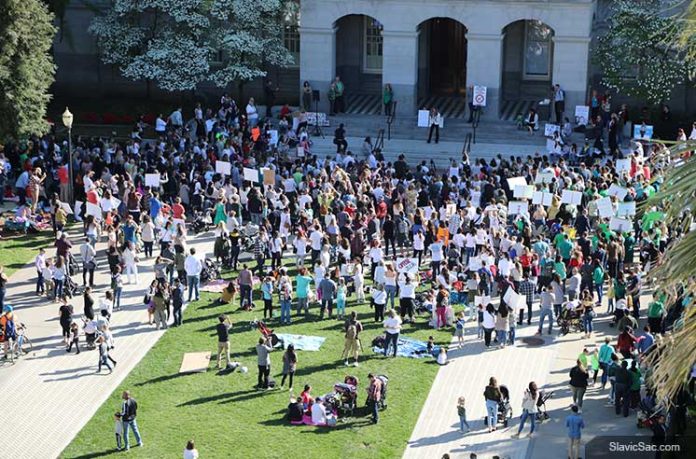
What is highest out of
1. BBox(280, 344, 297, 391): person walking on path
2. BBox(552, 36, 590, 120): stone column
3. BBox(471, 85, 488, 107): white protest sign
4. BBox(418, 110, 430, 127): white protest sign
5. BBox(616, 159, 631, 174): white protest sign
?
BBox(552, 36, 590, 120): stone column

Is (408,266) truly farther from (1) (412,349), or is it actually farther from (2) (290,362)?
(2) (290,362)

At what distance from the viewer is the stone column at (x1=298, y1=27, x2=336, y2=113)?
1790 inches

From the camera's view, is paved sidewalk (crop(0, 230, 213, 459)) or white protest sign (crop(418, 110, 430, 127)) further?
white protest sign (crop(418, 110, 430, 127))

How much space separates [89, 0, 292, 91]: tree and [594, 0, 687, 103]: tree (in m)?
13.1

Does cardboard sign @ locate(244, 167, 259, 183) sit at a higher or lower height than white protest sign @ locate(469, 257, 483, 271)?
higher

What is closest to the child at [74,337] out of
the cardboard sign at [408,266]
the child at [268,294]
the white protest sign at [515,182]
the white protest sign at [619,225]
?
the child at [268,294]

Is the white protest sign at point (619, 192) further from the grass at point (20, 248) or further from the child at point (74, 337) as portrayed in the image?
the grass at point (20, 248)

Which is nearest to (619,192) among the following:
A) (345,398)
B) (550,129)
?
(550,129)

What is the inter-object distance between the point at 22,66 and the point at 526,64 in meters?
21.8

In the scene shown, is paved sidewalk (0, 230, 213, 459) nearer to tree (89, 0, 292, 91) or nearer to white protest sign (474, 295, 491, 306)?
white protest sign (474, 295, 491, 306)

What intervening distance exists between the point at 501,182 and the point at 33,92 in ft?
50.7

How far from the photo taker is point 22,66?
3569 cm

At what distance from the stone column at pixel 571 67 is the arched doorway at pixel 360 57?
27.3ft

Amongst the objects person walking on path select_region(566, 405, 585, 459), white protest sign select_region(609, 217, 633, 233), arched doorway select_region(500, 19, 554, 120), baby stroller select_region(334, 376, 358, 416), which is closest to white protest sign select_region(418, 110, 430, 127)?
arched doorway select_region(500, 19, 554, 120)
